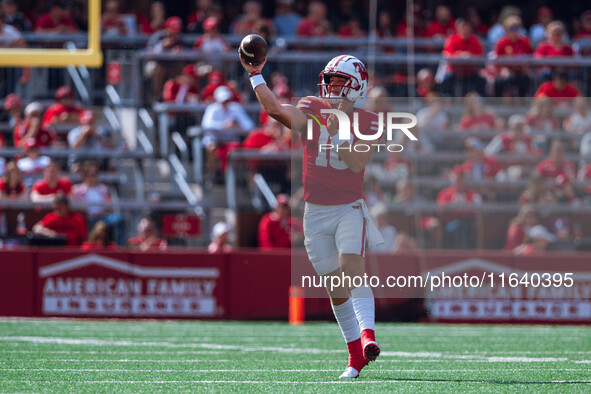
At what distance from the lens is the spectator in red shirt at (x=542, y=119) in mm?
14406

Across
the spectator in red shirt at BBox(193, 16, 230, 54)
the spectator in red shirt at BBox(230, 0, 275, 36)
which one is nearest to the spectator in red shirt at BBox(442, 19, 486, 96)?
the spectator in red shirt at BBox(230, 0, 275, 36)

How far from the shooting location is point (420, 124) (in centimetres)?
1423

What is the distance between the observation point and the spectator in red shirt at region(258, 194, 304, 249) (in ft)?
42.3

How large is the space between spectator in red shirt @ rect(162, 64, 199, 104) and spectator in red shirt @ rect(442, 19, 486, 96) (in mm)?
3551

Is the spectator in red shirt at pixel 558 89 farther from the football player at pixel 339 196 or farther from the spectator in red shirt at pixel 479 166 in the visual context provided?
the football player at pixel 339 196

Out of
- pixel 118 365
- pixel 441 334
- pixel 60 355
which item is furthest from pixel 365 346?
pixel 441 334

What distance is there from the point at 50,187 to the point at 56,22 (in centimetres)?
411

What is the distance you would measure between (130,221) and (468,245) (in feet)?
14.5

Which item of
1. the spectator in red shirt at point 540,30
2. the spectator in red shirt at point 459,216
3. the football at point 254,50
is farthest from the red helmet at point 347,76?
Result: the spectator in red shirt at point 540,30

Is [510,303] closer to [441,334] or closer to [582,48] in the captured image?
[441,334]

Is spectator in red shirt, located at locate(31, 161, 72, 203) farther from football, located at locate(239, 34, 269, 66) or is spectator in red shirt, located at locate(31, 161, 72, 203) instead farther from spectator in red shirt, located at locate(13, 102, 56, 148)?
football, located at locate(239, 34, 269, 66)

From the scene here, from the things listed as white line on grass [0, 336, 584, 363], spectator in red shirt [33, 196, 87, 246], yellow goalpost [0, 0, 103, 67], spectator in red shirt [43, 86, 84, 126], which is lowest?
white line on grass [0, 336, 584, 363]

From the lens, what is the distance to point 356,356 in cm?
647

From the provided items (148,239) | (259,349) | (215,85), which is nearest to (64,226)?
(148,239)
